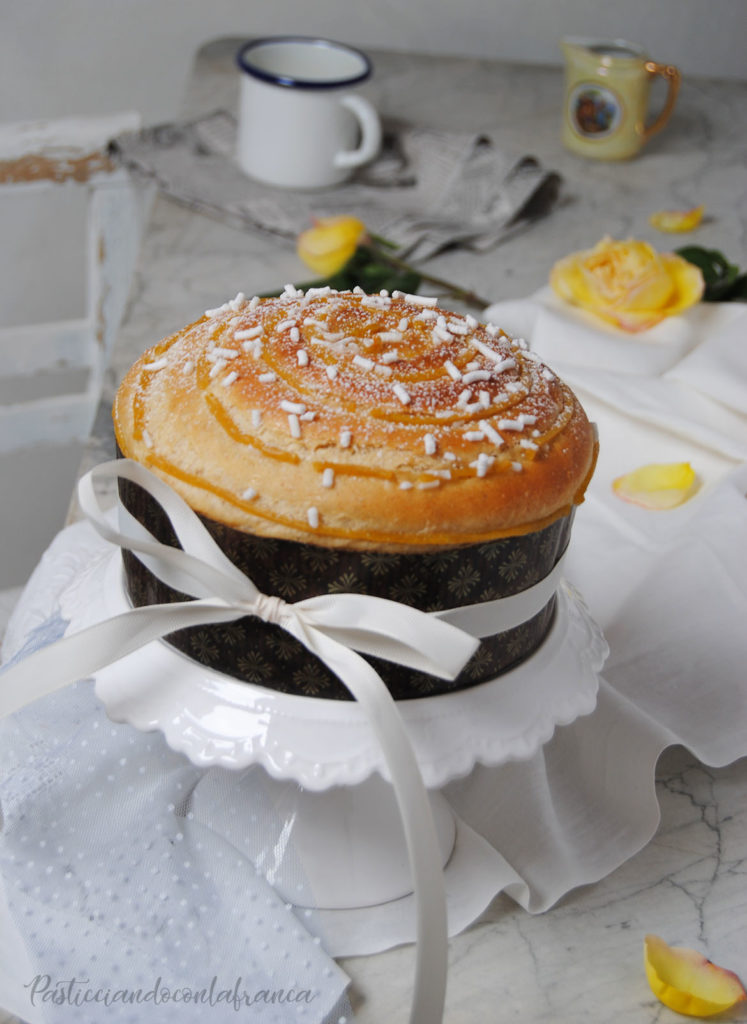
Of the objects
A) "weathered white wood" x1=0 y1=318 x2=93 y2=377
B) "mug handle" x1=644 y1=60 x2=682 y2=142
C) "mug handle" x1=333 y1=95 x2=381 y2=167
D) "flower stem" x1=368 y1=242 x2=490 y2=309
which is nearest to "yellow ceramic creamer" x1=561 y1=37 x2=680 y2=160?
"mug handle" x1=644 y1=60 x2=682 y2=142

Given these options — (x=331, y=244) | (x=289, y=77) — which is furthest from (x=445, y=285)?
(x=289, y=77)

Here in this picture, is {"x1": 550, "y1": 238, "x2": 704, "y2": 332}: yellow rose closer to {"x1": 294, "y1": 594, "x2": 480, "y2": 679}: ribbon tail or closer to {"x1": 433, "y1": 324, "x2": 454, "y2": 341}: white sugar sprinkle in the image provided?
{"x1": 433, "y1": 324, "x2": 454, "y2": 341}: white sugar sprinkle

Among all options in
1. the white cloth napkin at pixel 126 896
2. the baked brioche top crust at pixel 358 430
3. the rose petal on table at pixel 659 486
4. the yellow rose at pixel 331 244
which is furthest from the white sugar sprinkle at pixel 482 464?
the yellow rose at pixel 331 244

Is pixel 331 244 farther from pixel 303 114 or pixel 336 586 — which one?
pixel 336 586

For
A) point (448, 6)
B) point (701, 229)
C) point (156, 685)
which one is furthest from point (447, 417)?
point (448, 6)

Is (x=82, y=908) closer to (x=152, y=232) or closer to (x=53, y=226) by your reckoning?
(x=152, y=232)

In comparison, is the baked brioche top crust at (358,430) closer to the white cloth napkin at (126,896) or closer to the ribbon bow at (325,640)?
the ribbon bow at (325,640)
